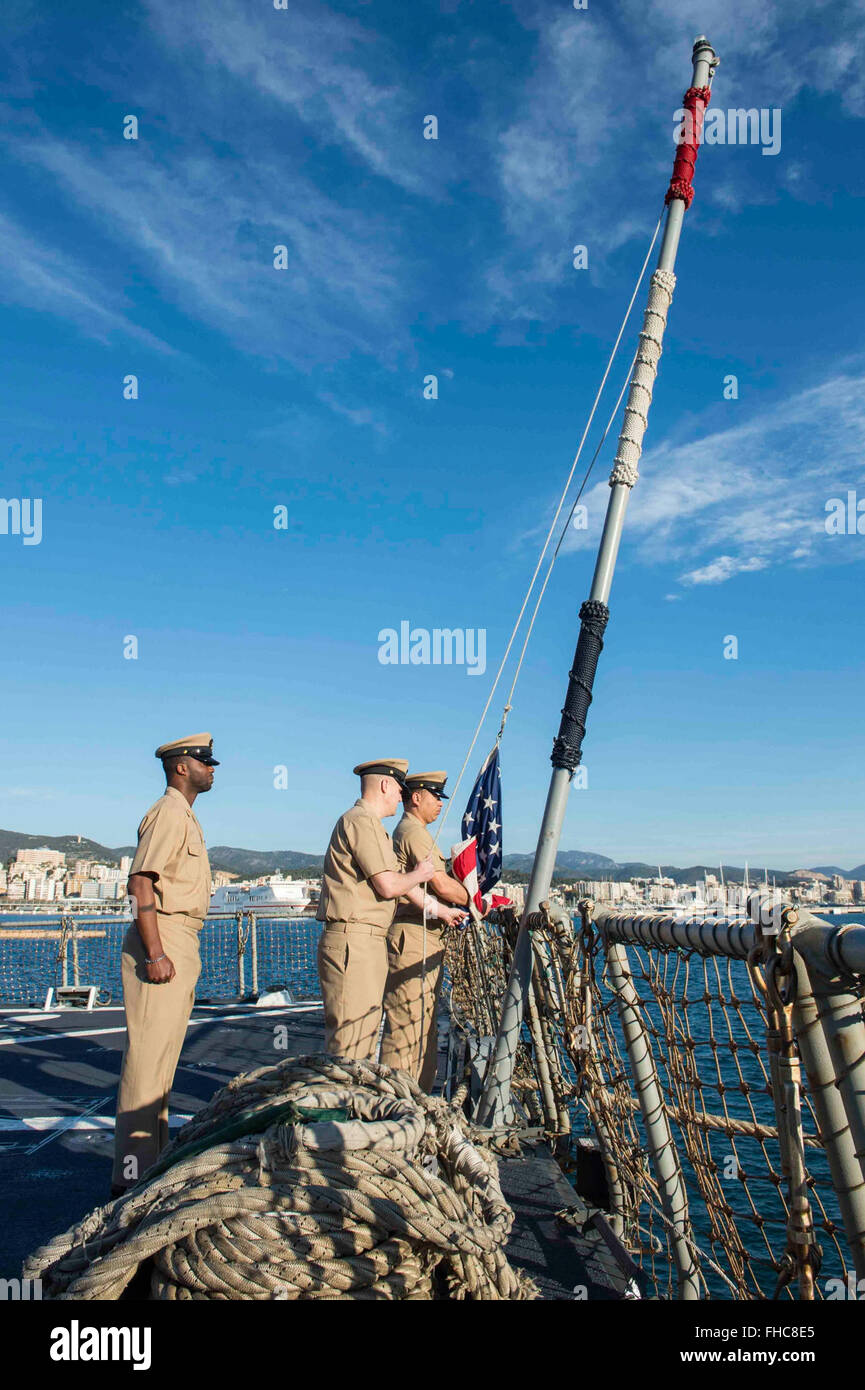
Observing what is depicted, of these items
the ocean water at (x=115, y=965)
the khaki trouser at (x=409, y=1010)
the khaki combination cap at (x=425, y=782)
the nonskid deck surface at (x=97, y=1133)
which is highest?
the khaki combination cap at (x=425, y=782)

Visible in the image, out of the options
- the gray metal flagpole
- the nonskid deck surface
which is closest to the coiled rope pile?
the nonskid deck surface

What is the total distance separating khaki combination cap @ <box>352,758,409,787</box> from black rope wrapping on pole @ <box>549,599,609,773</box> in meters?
0.85

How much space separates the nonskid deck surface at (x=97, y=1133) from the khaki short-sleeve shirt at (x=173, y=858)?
916 mm

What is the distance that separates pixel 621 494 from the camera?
4500 millimetres

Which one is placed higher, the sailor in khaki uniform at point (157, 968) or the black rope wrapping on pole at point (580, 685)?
the black rope wrapping on pole at point (580, 685)

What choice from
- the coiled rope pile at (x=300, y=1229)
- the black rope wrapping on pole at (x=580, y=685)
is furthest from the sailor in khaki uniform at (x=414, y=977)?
the coiled rope pile at (x=300, y=1229)

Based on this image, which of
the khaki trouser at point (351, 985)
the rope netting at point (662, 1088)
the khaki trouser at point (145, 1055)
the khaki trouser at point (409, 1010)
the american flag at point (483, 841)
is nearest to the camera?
the rope netting at point (662, 1088)

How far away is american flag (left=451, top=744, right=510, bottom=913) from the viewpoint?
482 cm

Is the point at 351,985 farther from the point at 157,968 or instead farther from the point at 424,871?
the point at 157,968

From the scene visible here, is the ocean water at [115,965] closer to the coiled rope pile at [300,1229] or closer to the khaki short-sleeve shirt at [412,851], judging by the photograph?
the khaki short-sleeve shirt at [412,851]

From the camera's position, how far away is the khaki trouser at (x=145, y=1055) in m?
3.07

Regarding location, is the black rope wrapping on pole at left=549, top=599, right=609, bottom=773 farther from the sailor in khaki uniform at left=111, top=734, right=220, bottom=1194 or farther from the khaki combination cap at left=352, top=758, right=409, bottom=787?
the sailor in khaki uniform at left=111, top=734, right=220, bottom=1194

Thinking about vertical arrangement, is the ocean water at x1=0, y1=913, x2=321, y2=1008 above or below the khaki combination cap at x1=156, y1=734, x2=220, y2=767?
below
